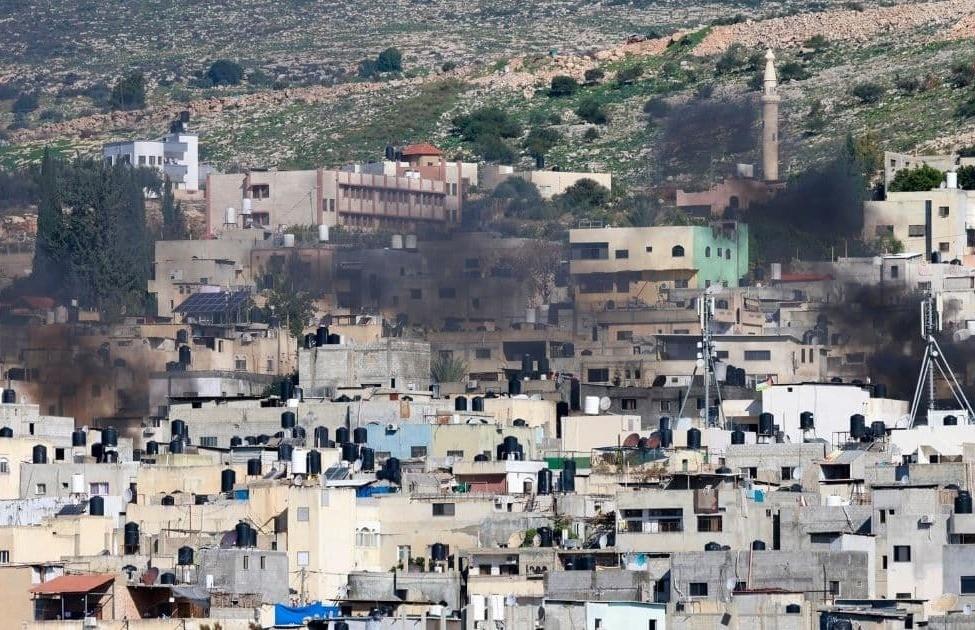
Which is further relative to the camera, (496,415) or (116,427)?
(116,427)

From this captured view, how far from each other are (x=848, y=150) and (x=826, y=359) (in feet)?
105

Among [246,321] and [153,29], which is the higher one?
[153,29]

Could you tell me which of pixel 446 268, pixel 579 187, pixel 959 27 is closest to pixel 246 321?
pixel 446 268

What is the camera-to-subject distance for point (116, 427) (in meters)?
88.2

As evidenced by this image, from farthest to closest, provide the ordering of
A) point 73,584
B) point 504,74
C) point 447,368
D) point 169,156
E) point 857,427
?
point 504,74, point 169,156, point 447,368, point 857,427, point 73,584

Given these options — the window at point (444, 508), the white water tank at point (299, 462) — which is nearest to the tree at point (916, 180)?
the white water tank at point (299, 462)

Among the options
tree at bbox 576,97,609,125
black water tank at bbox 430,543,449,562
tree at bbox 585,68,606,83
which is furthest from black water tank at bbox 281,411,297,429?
tree at bbox 585,68,606,83

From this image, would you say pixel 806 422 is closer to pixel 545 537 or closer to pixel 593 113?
pixel 545 537

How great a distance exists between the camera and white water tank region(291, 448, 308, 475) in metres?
70.6

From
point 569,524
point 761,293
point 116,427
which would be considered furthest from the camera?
point 761,293

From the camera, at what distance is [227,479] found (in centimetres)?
7156

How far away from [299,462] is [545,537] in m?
7.91

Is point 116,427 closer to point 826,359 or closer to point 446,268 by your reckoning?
point 826,359

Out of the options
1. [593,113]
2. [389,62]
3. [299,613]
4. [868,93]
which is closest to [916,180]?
[868,93]
